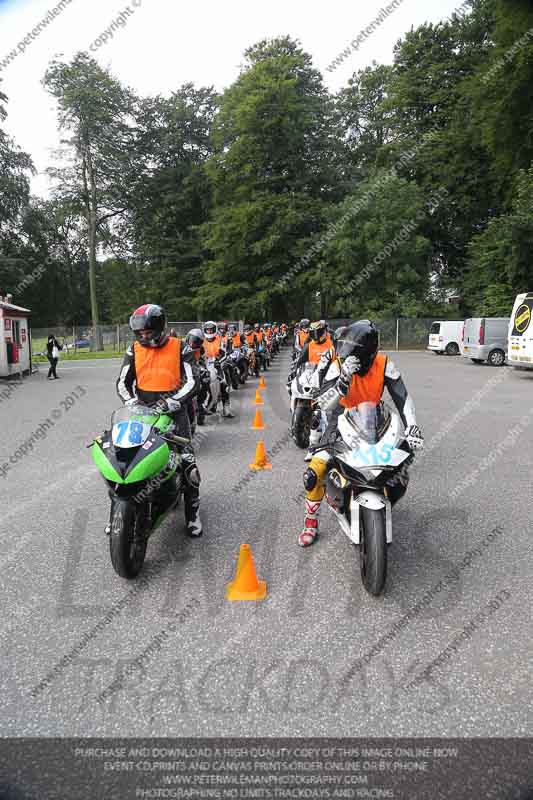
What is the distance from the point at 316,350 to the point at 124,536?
564 centimetres

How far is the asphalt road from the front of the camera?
284 cm

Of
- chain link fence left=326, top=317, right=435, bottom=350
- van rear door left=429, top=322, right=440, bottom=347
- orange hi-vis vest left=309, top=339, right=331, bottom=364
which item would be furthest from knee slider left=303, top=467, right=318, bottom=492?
chain link fence left=326, top=317, right=435, bottom=350

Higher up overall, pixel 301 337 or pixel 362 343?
pixel 362 343

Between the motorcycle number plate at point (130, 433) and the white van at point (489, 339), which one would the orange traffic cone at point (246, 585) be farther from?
the white van at point (489, 339)

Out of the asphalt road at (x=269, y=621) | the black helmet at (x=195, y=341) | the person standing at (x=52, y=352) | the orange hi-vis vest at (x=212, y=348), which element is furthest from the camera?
the person standing at (x=52, y=352)

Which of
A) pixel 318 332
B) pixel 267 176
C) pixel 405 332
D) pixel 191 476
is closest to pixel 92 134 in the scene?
pixel 267 176

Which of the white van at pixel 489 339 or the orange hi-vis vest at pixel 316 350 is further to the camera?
the white van at pixel 489 339

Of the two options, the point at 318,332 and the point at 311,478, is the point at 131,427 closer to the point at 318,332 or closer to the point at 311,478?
the point at 311,478

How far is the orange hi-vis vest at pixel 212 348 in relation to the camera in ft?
41.1

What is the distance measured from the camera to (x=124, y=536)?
4.12 m

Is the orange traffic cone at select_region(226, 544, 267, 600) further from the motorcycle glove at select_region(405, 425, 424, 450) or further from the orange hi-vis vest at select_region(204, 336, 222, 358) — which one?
the orange hi-vis vest at select_region(204, 336, 222, 358)

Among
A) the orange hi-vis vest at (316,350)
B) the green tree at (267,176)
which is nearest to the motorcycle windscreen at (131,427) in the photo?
the orange hi-vis vest at (316,350)

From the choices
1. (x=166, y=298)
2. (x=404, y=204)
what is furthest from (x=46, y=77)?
(x=404, y=204)

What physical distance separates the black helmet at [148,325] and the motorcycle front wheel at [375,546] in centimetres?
251
